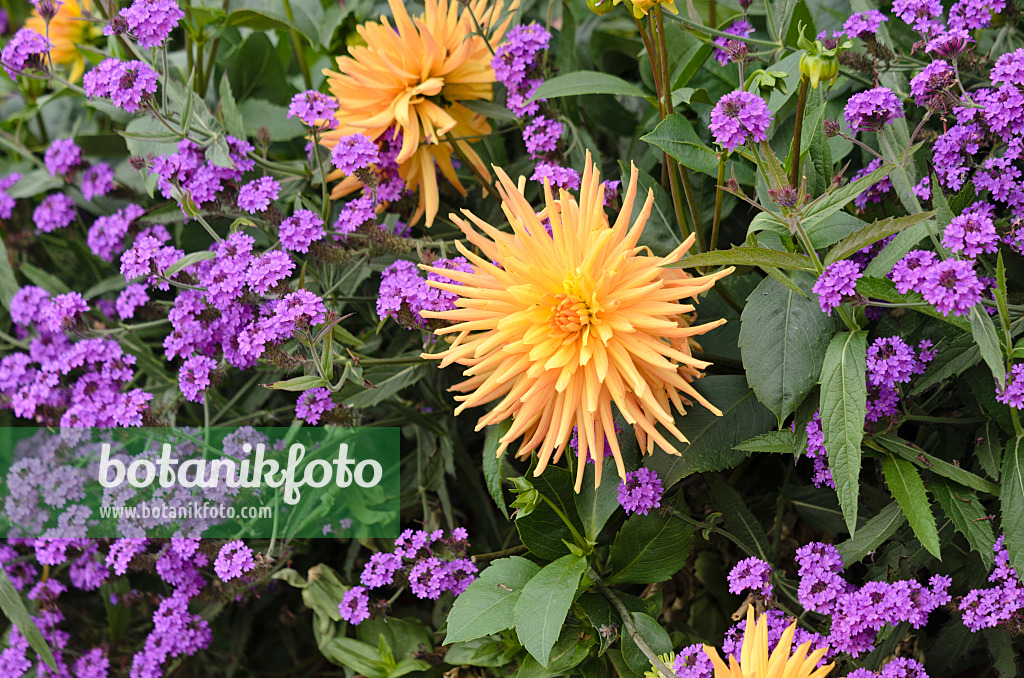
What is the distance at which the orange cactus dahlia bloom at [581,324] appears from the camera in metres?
0.52

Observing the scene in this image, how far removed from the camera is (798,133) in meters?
0.57

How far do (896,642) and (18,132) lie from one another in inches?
44.5

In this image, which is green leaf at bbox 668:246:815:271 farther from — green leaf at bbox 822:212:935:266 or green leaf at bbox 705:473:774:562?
green leaf at bbox 705:473:774:562

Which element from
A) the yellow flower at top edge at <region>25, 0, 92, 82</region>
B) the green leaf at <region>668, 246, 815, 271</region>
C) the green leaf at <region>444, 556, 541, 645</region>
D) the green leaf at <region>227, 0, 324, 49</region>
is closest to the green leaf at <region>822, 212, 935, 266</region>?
the green leaf at <region>668, 246, 815, 271</region>

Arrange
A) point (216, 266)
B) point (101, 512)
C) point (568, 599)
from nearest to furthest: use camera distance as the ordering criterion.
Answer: point (568, 599), point (216, 266), point (101, 512)

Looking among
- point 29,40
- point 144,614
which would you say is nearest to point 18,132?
point 29,40

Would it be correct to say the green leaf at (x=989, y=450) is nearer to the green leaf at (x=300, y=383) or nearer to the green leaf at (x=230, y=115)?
the green leaf at (x=300, y=383)

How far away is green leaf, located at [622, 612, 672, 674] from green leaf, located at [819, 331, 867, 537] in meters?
0.18

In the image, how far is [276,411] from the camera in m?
0.80

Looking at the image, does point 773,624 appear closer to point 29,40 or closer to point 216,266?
point 216,266

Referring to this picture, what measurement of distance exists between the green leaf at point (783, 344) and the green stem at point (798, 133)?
73 millimetres

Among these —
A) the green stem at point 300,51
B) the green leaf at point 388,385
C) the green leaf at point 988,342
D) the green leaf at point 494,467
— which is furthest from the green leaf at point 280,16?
the green leaf at point 988,342

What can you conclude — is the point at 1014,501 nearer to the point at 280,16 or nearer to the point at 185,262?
the point at 185,262

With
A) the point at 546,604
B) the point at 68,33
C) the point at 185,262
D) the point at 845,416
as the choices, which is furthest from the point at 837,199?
the point at 68,33
